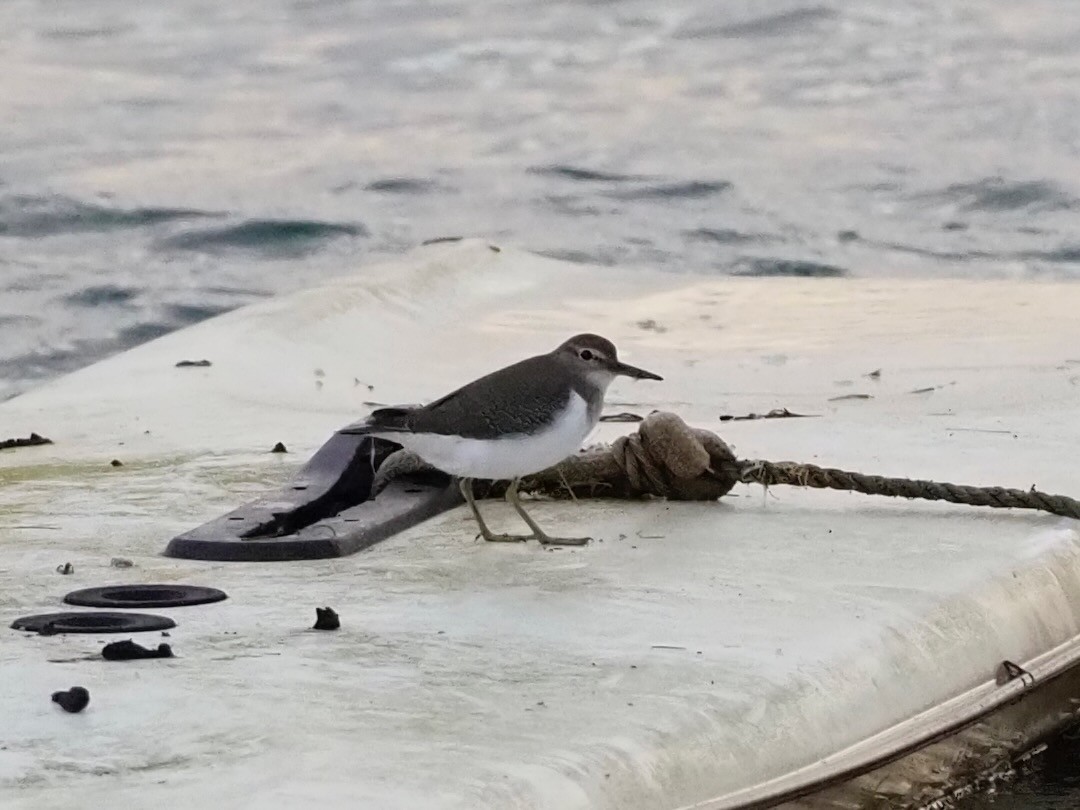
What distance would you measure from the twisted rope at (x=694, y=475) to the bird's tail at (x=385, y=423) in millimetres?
259

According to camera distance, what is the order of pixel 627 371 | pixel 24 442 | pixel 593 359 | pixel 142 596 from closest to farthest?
pixel 142 596, pixel 593 359, pixel 627 371, pixel 24 442

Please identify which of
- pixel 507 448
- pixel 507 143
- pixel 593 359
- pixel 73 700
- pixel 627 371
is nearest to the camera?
pixel 73 700

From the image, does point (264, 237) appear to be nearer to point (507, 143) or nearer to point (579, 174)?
point (579, 174)

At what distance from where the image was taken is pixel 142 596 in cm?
389

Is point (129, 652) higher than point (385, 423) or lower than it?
lower

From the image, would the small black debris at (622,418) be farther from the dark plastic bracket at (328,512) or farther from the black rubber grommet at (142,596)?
the black rubber grommet at (142,596)

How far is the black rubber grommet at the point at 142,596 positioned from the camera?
12.6 feet

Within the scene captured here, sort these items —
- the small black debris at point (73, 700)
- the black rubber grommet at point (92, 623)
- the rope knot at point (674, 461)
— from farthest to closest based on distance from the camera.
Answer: the rope knot at point (674, 461) → the black rubber grommet at point (92, 623) → the small black debris at point (73, 700)

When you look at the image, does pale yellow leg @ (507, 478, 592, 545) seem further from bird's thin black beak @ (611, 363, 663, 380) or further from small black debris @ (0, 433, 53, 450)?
small black debris @ (0, 433, 53, 450)

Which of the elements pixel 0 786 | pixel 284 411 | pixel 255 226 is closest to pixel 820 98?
pixel 255 226

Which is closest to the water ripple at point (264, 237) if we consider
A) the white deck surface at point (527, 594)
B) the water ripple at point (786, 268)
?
the water ripple at point (786, 268)

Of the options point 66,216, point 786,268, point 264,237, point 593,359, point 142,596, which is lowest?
point 786,268

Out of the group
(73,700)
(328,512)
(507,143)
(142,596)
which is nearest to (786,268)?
(507,143)

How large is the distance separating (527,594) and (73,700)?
101 centimetres
